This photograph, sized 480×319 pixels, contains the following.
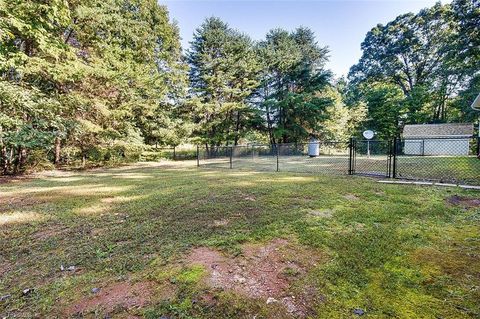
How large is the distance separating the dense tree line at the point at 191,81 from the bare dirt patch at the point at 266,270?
8038 mm

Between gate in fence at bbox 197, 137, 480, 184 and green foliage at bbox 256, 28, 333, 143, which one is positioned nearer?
gate in fence at bbox 197, 137, 480, 184

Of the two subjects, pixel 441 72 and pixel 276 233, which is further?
pixel 441 72

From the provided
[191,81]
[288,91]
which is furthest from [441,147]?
[191,81]

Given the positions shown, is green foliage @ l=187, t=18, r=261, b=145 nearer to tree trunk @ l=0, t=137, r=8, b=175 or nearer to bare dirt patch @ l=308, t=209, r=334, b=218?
tree trunk @ l=0, t=137, r=8, b=175

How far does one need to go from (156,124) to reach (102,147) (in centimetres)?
516

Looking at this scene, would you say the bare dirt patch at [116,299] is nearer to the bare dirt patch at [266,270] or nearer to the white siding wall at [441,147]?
the bare dirt patch at [266,270]

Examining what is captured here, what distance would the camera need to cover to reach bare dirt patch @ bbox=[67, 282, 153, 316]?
1.70m

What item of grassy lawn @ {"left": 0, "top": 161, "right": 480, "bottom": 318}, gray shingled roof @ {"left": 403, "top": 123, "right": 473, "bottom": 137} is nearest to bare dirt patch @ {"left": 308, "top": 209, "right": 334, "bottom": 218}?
grassy lawn @ {"left": 0, "top": 161, "right": 480, "bottom": 318}

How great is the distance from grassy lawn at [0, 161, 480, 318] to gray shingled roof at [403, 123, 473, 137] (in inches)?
879

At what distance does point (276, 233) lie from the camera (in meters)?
2.95

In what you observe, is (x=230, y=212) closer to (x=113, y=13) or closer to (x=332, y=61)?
(x=113, y=13)

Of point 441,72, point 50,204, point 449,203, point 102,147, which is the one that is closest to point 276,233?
point 449,203

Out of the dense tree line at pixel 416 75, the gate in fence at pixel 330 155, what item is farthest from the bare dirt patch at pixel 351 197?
the dense tree line at pixel 416 75

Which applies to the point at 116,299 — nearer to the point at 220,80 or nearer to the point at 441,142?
the point at 220,80
